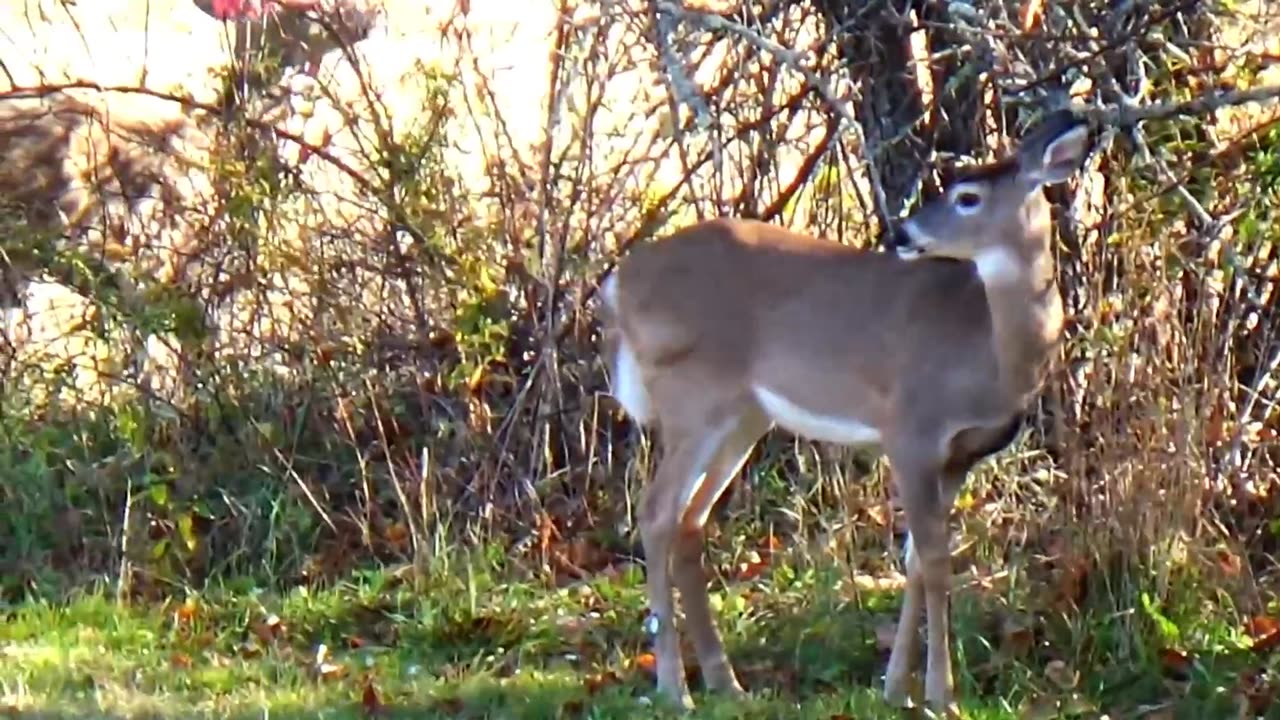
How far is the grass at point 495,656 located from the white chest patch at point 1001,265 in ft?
3.38

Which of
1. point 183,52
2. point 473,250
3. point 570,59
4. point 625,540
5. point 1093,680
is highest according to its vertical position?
point 183,52

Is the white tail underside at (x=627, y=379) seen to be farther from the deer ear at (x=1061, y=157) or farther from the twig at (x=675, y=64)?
the deer ear at (x=1061, y=157)

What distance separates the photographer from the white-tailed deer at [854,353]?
5980 mm

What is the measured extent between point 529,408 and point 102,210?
182cm

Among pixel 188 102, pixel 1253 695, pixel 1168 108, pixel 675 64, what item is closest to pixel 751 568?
pixel 675 64

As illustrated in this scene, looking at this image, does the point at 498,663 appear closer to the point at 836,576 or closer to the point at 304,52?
the point at 836,576

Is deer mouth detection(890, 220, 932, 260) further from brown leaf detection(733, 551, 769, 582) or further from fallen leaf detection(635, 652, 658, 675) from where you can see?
brown leaf detection(733, 551, 769, 582)

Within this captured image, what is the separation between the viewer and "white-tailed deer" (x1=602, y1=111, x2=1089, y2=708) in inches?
235

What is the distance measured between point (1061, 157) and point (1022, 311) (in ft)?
1.42

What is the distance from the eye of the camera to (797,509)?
291 inches

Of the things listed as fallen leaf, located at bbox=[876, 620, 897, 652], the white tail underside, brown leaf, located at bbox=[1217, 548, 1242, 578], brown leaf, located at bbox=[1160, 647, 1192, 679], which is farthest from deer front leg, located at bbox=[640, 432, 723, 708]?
brown leaf, located at bbox=[1217, 548, 1242, 578]

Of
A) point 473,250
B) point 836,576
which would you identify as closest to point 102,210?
point 473,250

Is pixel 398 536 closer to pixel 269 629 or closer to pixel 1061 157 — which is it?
pixel 269 629

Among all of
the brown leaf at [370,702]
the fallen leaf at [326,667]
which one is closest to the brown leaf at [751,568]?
the fallen leaf at [326,667]
